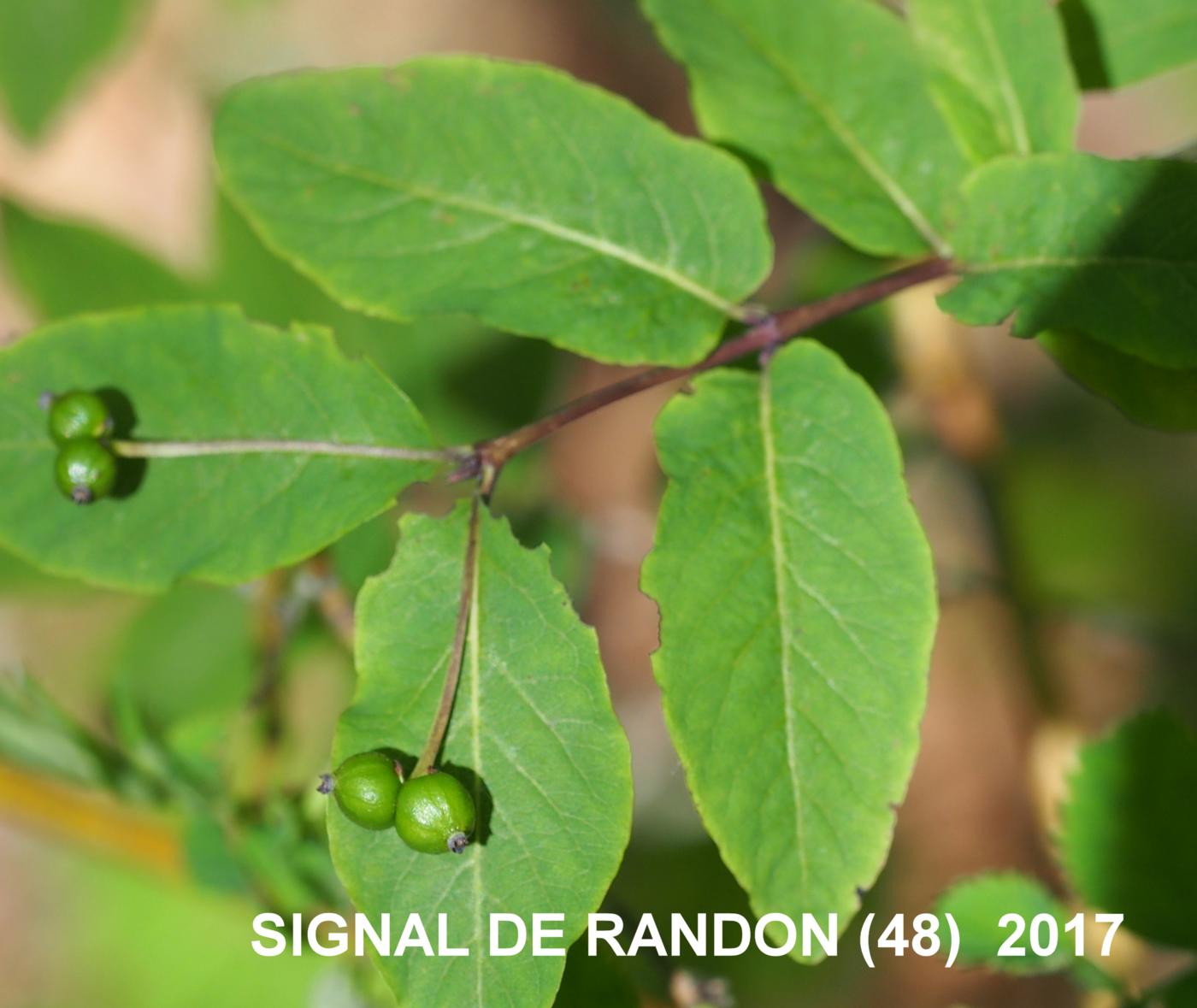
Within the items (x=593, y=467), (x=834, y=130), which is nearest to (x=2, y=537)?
(x=834, y=130)

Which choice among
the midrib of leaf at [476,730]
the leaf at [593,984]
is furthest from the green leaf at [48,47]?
the leaf at [593,984]

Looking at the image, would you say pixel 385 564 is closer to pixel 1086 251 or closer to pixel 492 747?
pixel 492 747

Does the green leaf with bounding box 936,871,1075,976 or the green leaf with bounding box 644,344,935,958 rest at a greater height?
the green leaf with bounding box 644,344,935,958

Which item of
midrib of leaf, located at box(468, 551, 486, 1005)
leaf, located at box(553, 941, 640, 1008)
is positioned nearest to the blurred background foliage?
leaf, located at box(553, 941, 640, 1008)

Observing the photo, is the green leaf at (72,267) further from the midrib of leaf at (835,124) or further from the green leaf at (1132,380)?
the green leaf at (1132,380)

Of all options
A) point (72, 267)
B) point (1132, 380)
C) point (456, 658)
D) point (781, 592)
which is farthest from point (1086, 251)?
point (72, 267)

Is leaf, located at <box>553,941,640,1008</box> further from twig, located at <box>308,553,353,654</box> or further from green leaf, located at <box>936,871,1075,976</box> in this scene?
twig, located at <box>308,553,353,654</box>
